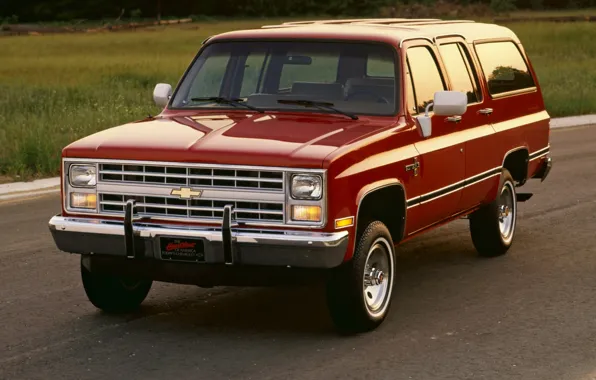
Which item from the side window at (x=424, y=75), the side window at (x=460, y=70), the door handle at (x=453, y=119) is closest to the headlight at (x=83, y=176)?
the side window at (x=424, y=75)

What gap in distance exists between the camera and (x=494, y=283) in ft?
31.2

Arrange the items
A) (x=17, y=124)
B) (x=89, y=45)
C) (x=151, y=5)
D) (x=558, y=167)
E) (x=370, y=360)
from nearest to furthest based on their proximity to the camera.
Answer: (x=370, y=360) → (x=558, y=167) → (x=17, y=124) → (x=89, y=45) → (x=151, y=5)

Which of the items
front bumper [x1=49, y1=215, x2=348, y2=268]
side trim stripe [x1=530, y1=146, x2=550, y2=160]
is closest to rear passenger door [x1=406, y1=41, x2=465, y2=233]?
front bumper [x1=49, y1=215, x2=348, y2=268]

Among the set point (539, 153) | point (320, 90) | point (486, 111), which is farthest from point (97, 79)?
point (320, 90)

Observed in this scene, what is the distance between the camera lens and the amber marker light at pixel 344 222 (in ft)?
24.3

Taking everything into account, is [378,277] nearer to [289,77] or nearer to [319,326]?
[319,326]

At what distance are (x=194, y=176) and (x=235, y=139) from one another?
0.37 metres

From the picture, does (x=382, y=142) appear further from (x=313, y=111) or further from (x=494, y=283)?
(x=494, y=283)

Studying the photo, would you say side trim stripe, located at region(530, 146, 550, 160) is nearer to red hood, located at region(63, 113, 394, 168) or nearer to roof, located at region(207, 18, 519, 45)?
roof, located at region(207, 18, 519, 45)

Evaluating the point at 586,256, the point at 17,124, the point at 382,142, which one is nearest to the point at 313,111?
the point at 382,142

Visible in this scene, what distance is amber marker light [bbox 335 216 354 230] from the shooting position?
24.3ft

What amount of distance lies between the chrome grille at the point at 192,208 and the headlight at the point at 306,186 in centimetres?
13

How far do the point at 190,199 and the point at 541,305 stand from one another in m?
2.64

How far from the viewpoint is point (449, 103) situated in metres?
8.62
